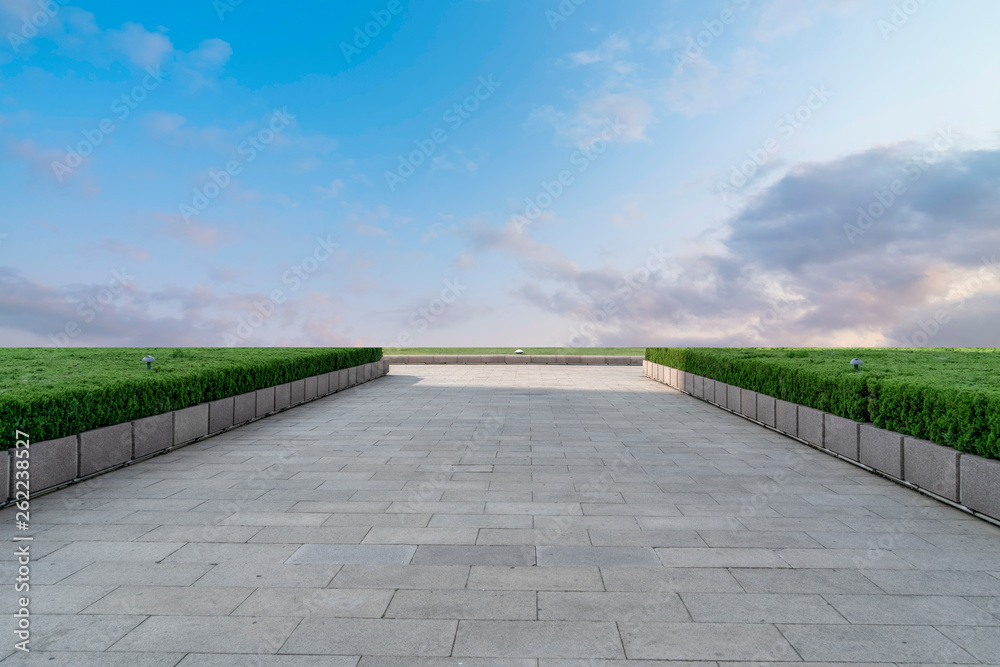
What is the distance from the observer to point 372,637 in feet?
11.2

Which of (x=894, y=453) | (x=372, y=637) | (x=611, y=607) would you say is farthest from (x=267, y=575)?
(x=894, y=453)

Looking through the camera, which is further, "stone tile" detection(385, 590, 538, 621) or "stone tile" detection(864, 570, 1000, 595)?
"stone tile" detection(864, 570, 1000, 595)

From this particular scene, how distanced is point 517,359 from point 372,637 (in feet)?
79.4

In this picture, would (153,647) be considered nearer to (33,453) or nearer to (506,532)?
(506,532)

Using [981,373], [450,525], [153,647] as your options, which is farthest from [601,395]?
[153,647]

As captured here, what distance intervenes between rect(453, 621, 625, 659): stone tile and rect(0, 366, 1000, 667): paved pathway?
12 mm

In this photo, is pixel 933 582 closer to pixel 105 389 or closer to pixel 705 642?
pixel 705 642

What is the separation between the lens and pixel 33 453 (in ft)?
20.7

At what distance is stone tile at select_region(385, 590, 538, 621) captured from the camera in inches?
144

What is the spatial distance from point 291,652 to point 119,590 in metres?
1.70

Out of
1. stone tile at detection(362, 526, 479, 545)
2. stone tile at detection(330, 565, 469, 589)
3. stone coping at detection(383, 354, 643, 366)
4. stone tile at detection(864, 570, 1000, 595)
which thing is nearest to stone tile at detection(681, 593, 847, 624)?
stone tile at detection(864, 570, 1000, 595)

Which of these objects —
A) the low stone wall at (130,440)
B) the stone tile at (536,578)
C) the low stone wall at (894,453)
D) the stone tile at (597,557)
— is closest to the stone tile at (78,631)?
the stone tile at (536,578)

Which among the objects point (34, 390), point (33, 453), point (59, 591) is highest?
point (34, 390)

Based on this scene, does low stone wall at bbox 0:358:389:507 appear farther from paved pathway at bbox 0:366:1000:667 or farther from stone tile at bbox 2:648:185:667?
stone tile at bbox 2:648:185:667
